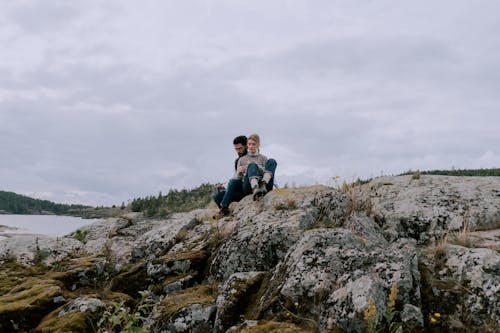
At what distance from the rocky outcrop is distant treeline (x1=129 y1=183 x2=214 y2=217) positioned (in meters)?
72.6

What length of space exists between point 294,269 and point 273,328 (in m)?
1.22

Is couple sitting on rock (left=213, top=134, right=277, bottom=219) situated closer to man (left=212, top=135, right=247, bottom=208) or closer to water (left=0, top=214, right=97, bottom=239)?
man (left=212, top=135, right=247, bottom=208)

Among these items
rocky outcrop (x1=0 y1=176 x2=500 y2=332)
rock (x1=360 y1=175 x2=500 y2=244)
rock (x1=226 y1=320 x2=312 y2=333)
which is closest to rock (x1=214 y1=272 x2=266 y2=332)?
rocky outcrop (x1=0 y1=176 x2=500 y2=332)

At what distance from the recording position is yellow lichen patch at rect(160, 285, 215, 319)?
672 centimetres

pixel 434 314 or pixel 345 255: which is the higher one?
pixel 345 255

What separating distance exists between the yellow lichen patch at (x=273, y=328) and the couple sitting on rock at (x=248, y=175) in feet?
18.5

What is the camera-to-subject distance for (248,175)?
37.3 feet

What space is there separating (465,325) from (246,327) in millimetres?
3151

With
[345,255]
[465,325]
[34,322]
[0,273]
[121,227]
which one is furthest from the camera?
[121,227]

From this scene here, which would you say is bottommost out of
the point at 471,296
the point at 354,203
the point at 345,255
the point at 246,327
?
the point at 246,327

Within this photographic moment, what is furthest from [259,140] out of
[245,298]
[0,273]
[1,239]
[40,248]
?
[1,239]

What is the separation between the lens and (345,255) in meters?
6.25

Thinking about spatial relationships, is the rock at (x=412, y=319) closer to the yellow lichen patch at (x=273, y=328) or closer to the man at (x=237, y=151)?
the yellow lichen patch at (x=273, y=328)

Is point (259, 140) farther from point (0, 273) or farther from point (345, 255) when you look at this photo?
point (0, 273)
